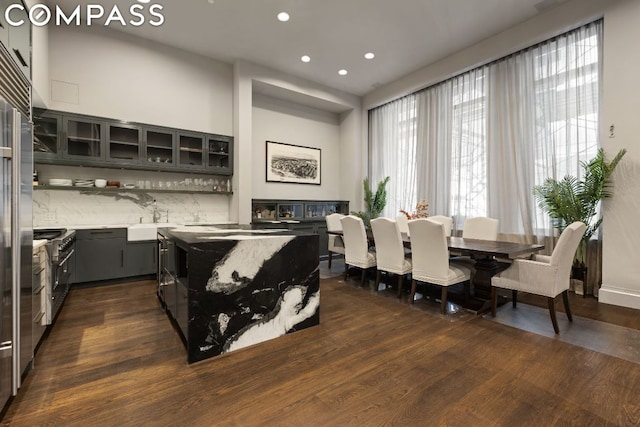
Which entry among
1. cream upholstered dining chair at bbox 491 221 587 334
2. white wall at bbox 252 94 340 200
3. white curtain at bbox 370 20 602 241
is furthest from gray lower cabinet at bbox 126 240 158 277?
white curtain at bbox 370 20 602 241

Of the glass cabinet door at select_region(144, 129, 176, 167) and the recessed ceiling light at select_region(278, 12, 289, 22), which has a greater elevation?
the recessed ceiling light at select_region(278, 12, 289, 22)

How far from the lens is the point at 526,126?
14.3 ft

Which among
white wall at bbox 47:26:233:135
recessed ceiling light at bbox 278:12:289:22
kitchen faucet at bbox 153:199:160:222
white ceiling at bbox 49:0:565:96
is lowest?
kitchen faucet at bbox 153:199:160:222

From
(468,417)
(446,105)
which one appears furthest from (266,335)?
(446,105)

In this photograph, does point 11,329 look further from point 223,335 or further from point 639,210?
point 639,210

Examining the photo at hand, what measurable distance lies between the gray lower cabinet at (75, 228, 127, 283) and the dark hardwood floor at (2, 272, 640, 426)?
1.36m

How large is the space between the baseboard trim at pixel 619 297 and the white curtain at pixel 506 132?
0.96 metres

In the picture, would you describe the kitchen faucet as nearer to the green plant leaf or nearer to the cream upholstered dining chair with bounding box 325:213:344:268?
the cream upholstered dining chair with bounding box 325:213:344:268

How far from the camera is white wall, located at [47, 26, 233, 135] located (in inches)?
162

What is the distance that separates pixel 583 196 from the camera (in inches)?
140

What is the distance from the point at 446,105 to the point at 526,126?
145 centimetres

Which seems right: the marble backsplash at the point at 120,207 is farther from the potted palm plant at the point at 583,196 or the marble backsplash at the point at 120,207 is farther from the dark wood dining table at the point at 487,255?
the potted palm plant at the point at 583,196

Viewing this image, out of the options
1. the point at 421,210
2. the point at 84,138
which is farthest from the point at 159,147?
the point at 421,210

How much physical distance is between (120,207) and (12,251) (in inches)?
128
